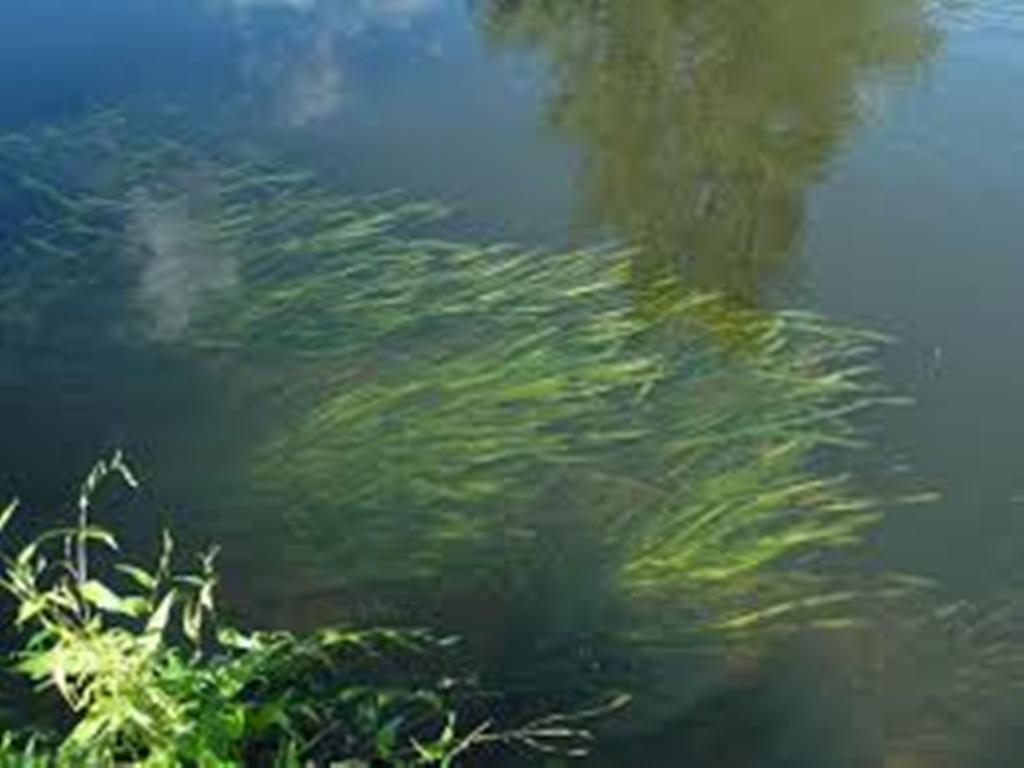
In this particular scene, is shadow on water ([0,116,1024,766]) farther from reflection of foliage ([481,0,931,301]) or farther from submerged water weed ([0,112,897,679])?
reflection of foliage ([481,0,931,301])

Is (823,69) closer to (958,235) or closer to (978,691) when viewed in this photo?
(958,235)

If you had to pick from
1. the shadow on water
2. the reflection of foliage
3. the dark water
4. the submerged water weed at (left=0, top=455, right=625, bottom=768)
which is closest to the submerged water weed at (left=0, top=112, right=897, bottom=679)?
the shadow on water

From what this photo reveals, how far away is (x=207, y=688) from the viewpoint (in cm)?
588

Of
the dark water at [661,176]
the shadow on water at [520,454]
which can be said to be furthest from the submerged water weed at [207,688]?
the dark water at [661,176]

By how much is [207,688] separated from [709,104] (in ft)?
29.0

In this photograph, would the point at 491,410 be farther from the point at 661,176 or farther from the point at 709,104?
the point at 709,104

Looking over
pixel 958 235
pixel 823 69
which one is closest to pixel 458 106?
pixel 823 69

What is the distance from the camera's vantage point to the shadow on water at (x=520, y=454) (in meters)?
7.51

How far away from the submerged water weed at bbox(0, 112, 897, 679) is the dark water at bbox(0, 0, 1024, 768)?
7.9 inches

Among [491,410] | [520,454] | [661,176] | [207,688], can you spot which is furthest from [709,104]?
[207,688]

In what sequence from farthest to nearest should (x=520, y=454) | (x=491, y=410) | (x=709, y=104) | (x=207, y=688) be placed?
(x=709, y=104), (x=491, y=410), (x=520, y=454), (x=207, y=688)

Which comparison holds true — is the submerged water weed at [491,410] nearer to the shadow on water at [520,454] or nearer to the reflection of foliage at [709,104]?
the shadow on water at [520,454]

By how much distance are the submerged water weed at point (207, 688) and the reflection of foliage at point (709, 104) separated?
14.1 ft

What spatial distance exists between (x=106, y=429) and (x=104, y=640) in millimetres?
4118
